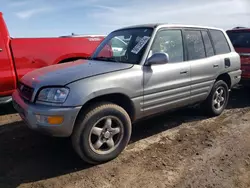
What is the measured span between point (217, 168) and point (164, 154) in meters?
0.72

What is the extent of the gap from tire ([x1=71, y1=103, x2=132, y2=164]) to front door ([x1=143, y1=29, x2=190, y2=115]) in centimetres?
50

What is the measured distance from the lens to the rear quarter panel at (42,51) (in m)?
5.32

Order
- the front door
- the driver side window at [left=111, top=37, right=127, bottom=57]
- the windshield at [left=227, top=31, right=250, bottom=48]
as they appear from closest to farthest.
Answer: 1. the front door
2. the driver side window at [left=111, top=37, right=127, bottom=57]
3. the windshield at [left=227, top=31, right=250, bottom=48]

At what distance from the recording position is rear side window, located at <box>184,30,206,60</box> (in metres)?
4.62

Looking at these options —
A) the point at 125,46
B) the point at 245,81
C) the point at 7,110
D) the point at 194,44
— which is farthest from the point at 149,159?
the point at 245,81

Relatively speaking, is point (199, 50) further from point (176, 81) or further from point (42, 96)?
point (42, 96)

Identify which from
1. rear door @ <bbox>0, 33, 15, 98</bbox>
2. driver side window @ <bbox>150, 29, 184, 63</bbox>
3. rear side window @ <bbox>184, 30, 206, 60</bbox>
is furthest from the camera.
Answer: rear door @ <bbox>0, 33, 15, 98</bbox>

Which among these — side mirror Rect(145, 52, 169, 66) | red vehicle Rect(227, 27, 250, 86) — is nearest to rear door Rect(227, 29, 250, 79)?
red vehicle Rect(227, 27, 250, 86)

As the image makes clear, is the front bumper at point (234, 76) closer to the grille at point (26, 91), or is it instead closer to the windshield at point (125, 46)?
the windshield at point (125, 46)

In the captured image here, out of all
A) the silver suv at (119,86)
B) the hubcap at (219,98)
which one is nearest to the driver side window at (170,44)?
the silver suv at (119,86)

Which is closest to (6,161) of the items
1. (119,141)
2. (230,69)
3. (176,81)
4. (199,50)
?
(119,141)

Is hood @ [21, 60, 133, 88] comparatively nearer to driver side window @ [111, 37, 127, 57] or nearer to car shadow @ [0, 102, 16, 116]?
driver side window @ [111, 37, 127, 57]

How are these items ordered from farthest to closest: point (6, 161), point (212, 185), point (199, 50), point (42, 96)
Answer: point (199, 50)
point (6, 161)
point (42, 96)
point (212, 185)

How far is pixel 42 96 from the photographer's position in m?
3.28
